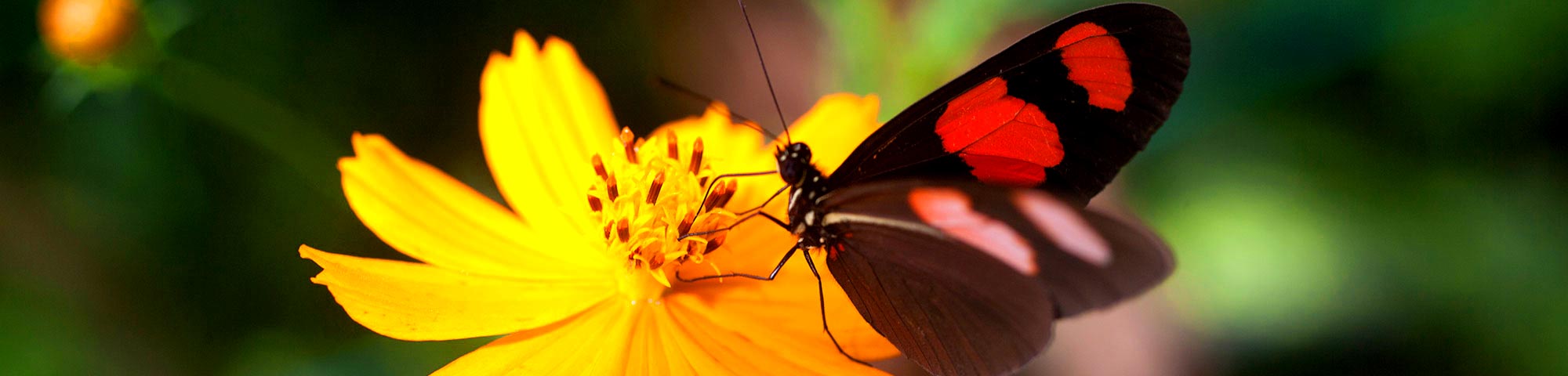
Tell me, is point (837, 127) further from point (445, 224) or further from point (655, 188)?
point (445, 224)

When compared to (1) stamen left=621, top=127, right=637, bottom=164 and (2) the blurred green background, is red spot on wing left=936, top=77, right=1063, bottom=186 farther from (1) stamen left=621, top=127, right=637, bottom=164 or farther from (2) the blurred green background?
(2) the blurred green background

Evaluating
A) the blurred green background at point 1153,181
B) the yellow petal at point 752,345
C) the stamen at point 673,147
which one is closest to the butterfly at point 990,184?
the yellow petal at point 752,345

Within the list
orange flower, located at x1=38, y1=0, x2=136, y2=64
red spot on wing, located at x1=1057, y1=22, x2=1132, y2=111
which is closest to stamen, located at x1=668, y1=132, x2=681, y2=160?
red spot on wing, located at x1=1057, y1=22, x2=1132, y2=111

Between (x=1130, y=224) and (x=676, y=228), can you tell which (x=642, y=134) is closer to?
(x=676, y=228)

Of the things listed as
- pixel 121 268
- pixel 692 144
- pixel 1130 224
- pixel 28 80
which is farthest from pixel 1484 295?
pixel 28 80

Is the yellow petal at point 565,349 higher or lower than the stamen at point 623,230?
lower

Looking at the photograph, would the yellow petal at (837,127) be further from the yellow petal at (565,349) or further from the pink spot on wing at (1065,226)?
the pink spot on wing at (1065,226)
